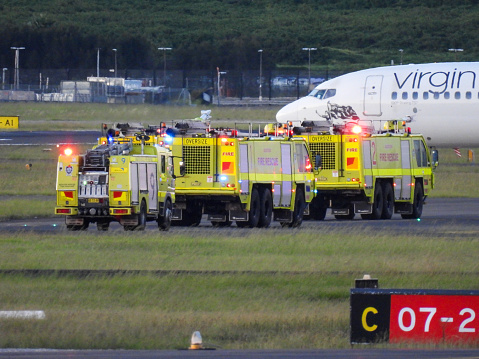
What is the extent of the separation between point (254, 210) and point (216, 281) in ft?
35.3

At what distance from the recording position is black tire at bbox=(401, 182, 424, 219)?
34.6 m

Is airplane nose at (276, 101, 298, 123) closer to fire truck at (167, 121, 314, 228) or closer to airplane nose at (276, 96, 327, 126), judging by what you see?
airplane nose at (276, 96, 327, 126)

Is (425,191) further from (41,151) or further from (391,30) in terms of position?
(391,30)

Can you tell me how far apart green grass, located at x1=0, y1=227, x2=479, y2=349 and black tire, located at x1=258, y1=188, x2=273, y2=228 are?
2.54 m

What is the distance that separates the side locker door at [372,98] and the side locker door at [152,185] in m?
21.8

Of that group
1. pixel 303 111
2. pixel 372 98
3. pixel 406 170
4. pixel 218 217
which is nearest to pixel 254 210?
pixel 218 217

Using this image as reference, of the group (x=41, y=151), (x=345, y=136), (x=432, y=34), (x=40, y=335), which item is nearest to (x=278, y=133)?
(x=345, y=136)

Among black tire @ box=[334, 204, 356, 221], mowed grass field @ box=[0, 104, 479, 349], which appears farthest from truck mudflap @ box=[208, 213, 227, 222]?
black tire @ box=[334, 204, 356, 221]

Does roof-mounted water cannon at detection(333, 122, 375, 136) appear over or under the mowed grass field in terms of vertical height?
over

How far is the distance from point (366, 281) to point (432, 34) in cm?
18132

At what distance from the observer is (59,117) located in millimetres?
104938

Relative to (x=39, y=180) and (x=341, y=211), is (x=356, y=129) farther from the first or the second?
(x=39, y=180)

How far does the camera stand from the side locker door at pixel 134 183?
87.6 feet

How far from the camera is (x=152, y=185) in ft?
90.5
